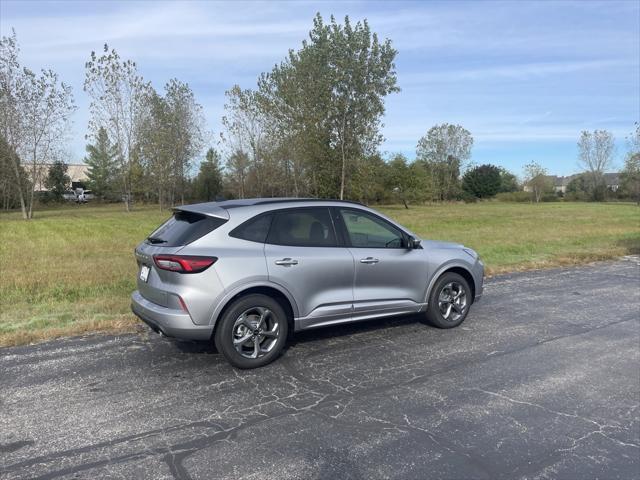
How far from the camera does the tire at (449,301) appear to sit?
6.10 metres

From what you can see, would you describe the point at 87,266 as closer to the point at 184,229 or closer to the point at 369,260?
the point at 184,229

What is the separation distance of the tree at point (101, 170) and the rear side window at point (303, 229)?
56554 mm

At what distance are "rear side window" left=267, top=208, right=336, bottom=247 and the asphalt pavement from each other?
1.20 metres

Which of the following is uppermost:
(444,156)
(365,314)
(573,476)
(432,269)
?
(444,156)

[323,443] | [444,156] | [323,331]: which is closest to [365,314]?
[323,331]

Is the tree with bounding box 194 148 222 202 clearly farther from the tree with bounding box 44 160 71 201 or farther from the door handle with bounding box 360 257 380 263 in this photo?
the door handle with bounding box 360 257 380 263

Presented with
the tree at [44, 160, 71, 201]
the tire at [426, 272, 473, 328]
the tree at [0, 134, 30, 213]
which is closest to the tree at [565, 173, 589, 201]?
the tree at [44, 160, 71, 201]

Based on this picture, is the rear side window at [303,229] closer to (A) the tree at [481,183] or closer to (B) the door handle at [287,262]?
(B) the door handle at [287,262]

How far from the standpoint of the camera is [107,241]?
57.5 feet

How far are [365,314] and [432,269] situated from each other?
1128 mm

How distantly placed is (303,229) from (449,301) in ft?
7.49

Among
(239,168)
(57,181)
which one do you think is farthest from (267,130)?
(57,181)

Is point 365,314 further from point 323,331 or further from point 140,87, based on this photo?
point 140,87

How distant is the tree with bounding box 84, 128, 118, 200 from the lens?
5915 cm
